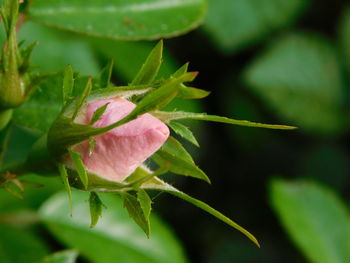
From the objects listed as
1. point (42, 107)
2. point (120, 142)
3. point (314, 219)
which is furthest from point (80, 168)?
point (314, 219)

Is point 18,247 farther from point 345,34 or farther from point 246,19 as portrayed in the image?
point 345,34

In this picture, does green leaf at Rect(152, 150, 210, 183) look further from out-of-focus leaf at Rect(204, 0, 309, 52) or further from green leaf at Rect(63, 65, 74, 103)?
out-of-focus leaf at Rect(204, 0, 309, 52)

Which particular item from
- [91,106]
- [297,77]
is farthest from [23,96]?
[297,77]

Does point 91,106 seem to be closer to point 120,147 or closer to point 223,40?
point 120,147

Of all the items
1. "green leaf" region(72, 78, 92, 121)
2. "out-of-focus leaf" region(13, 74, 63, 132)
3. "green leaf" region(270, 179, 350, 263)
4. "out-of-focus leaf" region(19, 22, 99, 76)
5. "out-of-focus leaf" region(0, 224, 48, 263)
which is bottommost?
"green leaf" region(270, 179, 350, 263)

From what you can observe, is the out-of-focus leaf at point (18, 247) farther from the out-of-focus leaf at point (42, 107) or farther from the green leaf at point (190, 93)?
the green leaf at point (190, 93)

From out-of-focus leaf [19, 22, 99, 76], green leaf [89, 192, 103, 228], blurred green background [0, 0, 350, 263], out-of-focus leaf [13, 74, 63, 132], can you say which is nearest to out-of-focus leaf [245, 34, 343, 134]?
blurred green background [0, 0, 350, 263]

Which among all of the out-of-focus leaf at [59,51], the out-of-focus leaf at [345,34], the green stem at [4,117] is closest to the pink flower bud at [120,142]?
the green stem at [4,117]
